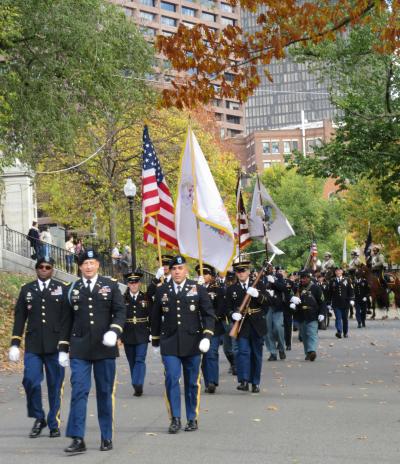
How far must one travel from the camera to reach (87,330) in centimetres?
978

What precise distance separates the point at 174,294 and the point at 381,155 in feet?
56.9

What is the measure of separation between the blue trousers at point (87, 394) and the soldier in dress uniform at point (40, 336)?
102 centimetres

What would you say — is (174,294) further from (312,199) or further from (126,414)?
(312,199)

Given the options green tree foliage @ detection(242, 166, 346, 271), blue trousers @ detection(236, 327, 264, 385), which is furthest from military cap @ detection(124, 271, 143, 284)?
green tree foliage @ detection(242, 166, 346, 271)

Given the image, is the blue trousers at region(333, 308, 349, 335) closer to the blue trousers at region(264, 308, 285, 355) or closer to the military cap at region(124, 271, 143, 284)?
the blue trousers at region(264, 308, 285, 355)

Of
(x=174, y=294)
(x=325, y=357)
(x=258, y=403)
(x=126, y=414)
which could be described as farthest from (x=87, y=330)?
(x=325, y=357)

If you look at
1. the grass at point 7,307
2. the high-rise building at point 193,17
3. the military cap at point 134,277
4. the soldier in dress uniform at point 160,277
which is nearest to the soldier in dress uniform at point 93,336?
the soldier in dress uniform at point 160,277

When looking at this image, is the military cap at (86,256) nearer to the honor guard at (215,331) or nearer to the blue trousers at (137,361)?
the honor guard at (215,331)

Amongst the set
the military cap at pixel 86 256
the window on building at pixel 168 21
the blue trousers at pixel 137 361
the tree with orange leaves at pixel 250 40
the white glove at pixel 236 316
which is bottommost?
the blue trousers at pixel 137 361

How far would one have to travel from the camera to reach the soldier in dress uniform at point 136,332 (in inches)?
574

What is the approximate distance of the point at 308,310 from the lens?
66.1ft

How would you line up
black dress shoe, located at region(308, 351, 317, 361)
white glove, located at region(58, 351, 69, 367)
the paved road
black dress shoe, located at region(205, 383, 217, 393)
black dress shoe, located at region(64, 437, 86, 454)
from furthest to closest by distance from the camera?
black dress shoe, located at region(308, 351, 317, 361)
black dress shoe, located at region(205, 383, 217, 393)
white glove, located at region(58, 351, 69, 367)
black dress shoe, located at region(64, 437, 86, 454)
the paved road

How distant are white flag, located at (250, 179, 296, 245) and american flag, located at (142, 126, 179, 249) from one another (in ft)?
8.46

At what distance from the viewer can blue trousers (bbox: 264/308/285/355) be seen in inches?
796
